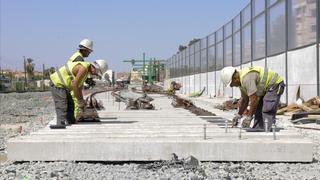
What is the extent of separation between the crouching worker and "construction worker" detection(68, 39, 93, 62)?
0.17 m

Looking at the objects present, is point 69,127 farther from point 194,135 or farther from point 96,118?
point 194,135

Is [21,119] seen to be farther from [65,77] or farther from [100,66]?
[65,77]

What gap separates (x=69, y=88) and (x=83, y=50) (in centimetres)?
71

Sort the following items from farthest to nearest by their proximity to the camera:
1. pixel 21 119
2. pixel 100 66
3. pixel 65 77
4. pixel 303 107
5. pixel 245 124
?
pixel 21 119 < pixel 303 107 < pixel 100 66 < pixel 65 77 < pixel 245 124

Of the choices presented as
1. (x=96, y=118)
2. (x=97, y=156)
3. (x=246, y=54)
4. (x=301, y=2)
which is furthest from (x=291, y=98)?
(x=97, y=156)

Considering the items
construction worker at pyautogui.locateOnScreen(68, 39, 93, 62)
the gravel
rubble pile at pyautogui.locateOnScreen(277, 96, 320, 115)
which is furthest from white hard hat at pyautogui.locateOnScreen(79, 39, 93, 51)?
rubble pile at pyautogui.locateOnScreen(277, 96, 320, 115)

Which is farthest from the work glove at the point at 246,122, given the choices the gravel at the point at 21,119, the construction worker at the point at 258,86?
the gravel at the point at 21,119

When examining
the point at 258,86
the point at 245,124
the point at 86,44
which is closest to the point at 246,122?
the point at 245,124

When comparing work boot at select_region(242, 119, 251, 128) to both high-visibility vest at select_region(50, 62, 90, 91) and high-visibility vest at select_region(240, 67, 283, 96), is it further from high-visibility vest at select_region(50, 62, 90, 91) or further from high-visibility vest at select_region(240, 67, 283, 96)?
high-visibility vest at select_region(50, 62, 90, 91)

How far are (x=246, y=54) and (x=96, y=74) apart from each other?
62.5 feet

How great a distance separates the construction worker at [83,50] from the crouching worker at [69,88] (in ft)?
0.54

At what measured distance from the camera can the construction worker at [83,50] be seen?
9617 mm

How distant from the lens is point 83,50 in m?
9.75

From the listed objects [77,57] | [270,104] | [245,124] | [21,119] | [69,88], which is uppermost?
[77,57]
